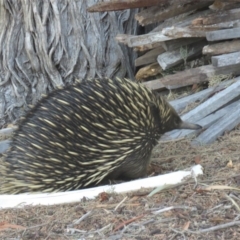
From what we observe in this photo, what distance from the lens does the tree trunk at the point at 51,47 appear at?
7641 mm

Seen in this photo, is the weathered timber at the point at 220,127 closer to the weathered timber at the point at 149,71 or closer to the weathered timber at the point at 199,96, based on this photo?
the weathered timber at the point at 199,96

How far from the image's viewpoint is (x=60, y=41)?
7.68 m

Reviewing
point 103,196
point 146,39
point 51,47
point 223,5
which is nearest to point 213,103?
point 223,5

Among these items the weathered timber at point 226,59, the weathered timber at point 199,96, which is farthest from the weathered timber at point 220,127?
the weathered timber at point 226,59

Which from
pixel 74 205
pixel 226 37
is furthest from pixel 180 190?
pixel 226 37

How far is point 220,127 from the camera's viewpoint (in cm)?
587

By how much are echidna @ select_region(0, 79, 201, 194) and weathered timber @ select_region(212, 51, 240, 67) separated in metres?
1.60

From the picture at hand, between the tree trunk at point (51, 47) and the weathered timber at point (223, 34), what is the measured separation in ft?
5.23

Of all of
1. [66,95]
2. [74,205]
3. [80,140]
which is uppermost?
[66,95]

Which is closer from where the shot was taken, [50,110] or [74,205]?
[74,205]

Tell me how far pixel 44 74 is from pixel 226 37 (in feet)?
8.16

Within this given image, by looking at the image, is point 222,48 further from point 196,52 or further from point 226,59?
point 196,52

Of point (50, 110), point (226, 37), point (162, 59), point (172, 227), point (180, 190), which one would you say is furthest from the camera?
point (162, 59)

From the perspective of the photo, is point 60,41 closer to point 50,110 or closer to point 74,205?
point 50,110
